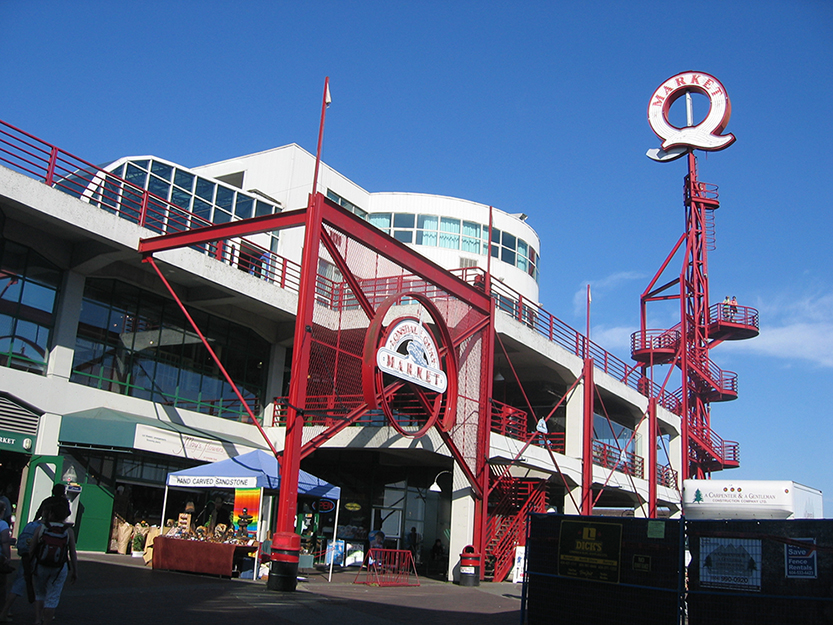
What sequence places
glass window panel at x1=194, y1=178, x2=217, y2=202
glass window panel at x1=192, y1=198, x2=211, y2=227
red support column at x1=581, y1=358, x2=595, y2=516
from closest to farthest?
1. red support column at x1=581, y1=358, x2=595, y2=516
2. glass window panel at x1=192, y1=198, x2=211, y2=227
3. glass window panel at x1=194, y1=178, x2=217, y2=202

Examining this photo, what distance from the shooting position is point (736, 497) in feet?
61.0

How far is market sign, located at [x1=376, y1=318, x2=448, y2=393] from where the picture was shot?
57.9 feet

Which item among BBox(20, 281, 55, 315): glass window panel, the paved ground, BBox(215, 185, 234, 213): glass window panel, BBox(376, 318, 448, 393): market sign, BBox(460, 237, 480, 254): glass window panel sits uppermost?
BBox(460, 237, 480, 254): glass window panel

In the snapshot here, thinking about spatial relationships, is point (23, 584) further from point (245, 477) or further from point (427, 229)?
point (427, 229)

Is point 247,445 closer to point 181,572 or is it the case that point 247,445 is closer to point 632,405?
point 181,572

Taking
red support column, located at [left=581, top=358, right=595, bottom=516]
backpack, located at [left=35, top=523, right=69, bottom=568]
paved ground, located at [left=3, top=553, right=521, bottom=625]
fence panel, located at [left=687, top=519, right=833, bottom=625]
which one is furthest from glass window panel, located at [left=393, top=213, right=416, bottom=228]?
backpack, located at [left=35, top=523, right=69, bottom=568]

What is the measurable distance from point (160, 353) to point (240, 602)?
40.5 ft

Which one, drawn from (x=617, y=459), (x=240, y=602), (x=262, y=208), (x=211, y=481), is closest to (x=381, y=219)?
(x=262, y=208)

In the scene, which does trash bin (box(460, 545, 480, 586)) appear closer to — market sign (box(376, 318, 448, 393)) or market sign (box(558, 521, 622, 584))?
market sign (box(376, 318, 448, 393))

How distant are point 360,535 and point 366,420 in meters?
4.09

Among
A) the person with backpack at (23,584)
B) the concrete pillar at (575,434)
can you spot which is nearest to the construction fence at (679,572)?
the person with backpack at (23,584)

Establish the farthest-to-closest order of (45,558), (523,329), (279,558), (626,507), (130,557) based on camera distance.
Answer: (626,507)
(523,329)
(130,557)
(279,558)
(45,558)

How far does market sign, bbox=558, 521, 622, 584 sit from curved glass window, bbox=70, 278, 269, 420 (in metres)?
15.3

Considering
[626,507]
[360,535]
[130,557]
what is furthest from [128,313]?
[626,507]
